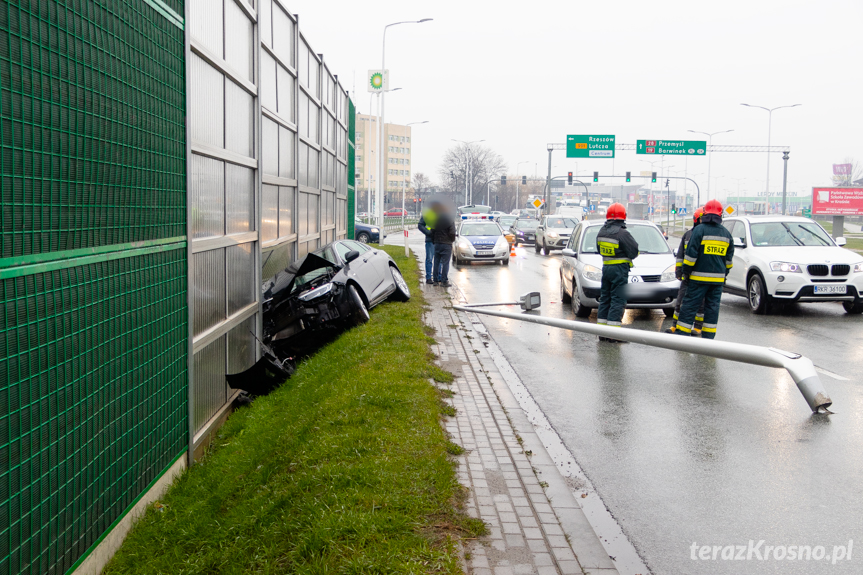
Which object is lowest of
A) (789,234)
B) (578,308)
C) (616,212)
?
(578,308)

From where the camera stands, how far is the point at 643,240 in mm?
13898

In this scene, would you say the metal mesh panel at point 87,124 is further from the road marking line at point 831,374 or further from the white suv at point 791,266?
the white suv at point 791,266

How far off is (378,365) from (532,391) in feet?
5.13

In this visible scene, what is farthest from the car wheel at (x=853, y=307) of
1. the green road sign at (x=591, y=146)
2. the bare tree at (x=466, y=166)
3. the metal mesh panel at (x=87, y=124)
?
the bare tree at (x=466, y=166)

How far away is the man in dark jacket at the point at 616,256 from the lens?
10367 millimetres

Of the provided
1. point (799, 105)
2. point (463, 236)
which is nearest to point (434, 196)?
point (463, 236)

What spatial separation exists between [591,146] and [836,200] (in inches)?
696

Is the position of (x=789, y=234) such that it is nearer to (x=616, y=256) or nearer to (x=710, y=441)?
(x=616, y=256)

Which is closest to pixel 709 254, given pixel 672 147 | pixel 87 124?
pixel 87 124

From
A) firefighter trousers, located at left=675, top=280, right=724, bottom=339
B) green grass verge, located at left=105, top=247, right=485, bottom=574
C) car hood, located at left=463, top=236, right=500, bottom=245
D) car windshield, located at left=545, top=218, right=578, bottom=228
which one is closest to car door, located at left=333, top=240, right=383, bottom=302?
green grass verge, located at left=105, top=247, right=485, bottom=574

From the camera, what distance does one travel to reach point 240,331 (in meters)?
8.50

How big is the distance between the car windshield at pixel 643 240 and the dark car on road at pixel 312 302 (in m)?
4.70

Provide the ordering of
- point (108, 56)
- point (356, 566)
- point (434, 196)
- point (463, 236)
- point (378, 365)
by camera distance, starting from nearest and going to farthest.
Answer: point (356, 566) < point (108, 56) < point (378, 365) < point (434, 196) < point (463, 236)

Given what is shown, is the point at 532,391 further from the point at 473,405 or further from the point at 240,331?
the point at 240,331
